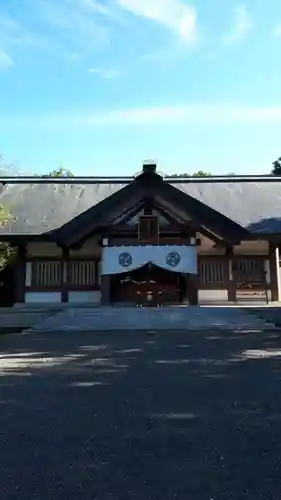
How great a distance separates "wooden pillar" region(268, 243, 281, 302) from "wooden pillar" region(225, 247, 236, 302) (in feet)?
4.95

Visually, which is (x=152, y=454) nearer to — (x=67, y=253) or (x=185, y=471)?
(x=185, y=471)

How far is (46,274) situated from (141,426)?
15503 mm

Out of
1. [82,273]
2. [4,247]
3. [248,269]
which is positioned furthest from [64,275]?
[248,269]

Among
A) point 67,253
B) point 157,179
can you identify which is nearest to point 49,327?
point 67,253

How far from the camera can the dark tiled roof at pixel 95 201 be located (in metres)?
19.6

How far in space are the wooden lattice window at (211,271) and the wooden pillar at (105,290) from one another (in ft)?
11.8

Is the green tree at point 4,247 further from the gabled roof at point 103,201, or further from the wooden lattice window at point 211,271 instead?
the wooden lattice window at point 211,271

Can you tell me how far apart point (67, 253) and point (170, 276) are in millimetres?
4017

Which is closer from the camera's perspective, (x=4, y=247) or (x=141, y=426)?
(x=141, y=426)

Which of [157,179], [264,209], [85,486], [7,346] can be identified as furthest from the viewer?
[264,209]

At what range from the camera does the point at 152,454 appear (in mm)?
3434

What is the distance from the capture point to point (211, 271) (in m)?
19.2

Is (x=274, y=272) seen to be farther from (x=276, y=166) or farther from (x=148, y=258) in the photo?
(x=276, y=166)

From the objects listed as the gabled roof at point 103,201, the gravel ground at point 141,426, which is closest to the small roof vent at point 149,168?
the gabled roof at point 103,201
